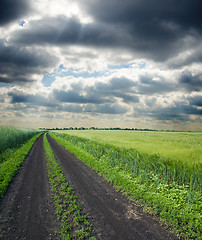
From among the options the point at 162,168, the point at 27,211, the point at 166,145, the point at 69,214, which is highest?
the point at 166,145

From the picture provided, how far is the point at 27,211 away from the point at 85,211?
7.80 ft

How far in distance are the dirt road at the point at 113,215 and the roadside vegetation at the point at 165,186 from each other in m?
0.55

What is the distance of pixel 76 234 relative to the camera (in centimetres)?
459

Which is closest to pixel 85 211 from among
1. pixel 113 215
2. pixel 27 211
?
pixel 113 215

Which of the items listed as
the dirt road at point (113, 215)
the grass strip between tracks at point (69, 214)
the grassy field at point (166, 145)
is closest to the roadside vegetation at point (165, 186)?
the dirt road at point (113, 215)

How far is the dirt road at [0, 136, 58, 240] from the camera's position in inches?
187

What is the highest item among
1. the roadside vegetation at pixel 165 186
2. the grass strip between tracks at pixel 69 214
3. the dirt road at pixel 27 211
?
the roadside vegetation at pixel 165 186

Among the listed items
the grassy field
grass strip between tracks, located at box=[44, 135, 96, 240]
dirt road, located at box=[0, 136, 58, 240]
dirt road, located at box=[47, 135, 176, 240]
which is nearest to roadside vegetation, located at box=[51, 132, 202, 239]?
dirt road, located at box=[47, 135, 176, 240]

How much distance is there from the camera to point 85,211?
5.86 m

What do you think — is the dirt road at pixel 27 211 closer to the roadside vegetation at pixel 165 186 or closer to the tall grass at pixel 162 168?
the roadside vegetation at pixel 165 186

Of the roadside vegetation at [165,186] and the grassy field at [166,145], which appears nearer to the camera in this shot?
the roadside vegetation at [165,186]

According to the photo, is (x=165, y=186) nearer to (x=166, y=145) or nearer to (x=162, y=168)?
(x=162, y=168)

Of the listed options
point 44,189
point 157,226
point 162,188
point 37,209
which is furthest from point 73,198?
point 162,188

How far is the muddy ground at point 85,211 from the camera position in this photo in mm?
4715
